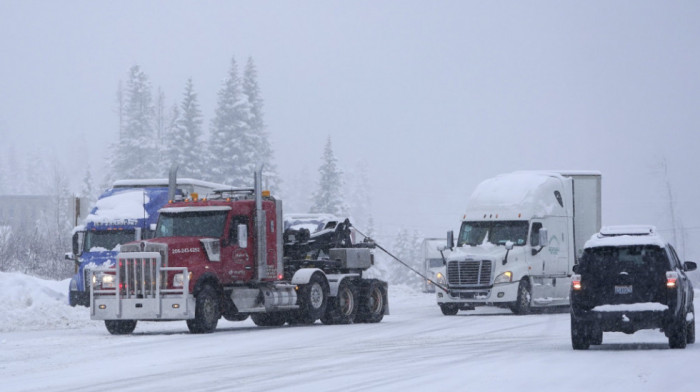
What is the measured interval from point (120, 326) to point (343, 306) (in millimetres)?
6253

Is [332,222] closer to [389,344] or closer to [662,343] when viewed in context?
[389,344]

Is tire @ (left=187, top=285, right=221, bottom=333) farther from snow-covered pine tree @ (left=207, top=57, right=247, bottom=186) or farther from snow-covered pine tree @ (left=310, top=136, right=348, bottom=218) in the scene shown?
snow-covered pine tree @ (left=310, top=136, right=348, bottom=218)

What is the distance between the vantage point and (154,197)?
3644 centimetres

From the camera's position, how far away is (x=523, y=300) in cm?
3309

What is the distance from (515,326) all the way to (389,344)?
6301 mm

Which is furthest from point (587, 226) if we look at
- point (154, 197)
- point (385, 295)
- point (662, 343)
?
point (662, 343)

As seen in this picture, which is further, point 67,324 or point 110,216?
point 110,216

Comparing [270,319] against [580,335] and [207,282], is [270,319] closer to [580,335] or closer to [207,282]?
[207,282]

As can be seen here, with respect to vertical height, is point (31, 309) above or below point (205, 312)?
A: below

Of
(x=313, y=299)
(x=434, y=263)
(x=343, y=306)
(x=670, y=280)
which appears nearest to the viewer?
(x=670, y=280)

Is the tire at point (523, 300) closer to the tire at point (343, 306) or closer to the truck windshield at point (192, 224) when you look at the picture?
the tire at point (343, 306)

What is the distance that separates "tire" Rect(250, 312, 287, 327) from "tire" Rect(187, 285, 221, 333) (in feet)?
13.6

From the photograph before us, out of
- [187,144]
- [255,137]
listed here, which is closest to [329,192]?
[255,137]

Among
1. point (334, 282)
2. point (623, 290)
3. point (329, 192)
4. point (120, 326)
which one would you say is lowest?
point (120, 326)
